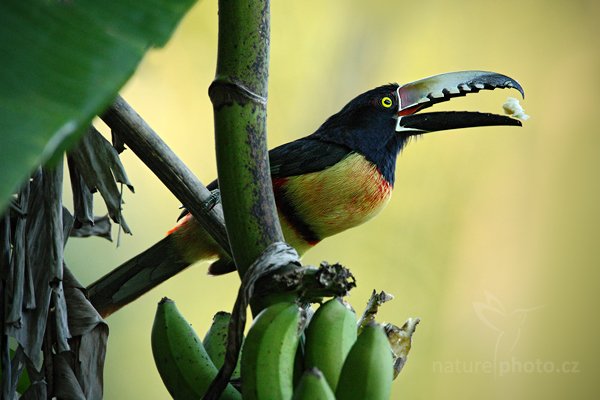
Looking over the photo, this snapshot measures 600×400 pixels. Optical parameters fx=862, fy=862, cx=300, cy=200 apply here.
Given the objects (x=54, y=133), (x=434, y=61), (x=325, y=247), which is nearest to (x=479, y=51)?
(x=434, y=61)

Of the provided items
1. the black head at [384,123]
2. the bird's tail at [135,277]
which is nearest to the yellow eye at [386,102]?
the black head at [384,123]

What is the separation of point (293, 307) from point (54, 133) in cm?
28

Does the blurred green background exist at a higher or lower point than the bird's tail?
higher

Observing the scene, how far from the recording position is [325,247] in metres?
2.58

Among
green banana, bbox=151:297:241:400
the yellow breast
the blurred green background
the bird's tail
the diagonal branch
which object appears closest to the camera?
green banana, bbox=151:297:241:400

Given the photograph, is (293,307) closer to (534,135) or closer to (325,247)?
(325,247)

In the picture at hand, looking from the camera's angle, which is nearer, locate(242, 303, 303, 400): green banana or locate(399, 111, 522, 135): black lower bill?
locate(242, 303, 303, 400): green banana

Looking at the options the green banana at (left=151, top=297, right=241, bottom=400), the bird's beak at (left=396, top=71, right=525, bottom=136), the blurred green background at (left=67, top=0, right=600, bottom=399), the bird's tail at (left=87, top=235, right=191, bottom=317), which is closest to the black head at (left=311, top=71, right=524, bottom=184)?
the bird's beak at (left=396, top=71, right=525, bottom=136)

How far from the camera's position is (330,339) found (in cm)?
69

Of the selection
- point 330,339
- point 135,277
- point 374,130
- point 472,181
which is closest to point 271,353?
point 330,339

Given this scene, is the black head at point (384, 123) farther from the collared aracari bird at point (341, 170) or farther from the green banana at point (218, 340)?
the green banana at point (218, 340)

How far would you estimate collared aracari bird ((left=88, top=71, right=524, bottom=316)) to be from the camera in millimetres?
1615

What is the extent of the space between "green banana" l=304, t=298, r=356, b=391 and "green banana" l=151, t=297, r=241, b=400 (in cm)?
13

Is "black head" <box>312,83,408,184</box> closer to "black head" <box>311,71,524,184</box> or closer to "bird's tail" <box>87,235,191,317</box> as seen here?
"black head" <box>311,71,524,184</box>
